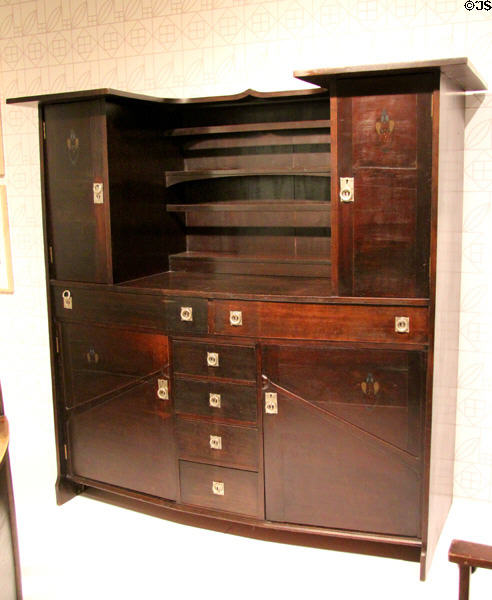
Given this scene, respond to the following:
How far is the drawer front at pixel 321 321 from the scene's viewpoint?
8.41 feet

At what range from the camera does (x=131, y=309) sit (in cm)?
300

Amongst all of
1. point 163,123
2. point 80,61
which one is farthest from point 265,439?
point 80,61

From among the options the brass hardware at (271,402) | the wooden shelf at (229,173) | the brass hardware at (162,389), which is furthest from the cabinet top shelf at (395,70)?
the brass hardware at (162,389)

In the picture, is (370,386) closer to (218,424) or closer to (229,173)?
(218,424)

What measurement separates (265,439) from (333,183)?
1.04 meters

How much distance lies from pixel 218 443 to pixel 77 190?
48.8 inches

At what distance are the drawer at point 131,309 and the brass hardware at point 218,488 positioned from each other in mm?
649

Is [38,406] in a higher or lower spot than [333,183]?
lower

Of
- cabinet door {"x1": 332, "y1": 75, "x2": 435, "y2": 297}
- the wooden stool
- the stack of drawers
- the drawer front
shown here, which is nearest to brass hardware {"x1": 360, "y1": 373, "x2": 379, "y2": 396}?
the drawer front

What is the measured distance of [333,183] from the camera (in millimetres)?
2570

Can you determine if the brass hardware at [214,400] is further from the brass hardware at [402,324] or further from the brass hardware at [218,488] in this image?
the brass hardware at [402,324]

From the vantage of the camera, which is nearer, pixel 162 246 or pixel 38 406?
pixel 162 246

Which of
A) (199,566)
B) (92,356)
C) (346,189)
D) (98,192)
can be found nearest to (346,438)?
(199,566)

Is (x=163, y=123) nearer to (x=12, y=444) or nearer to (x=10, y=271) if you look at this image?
(x=10, y=271)
